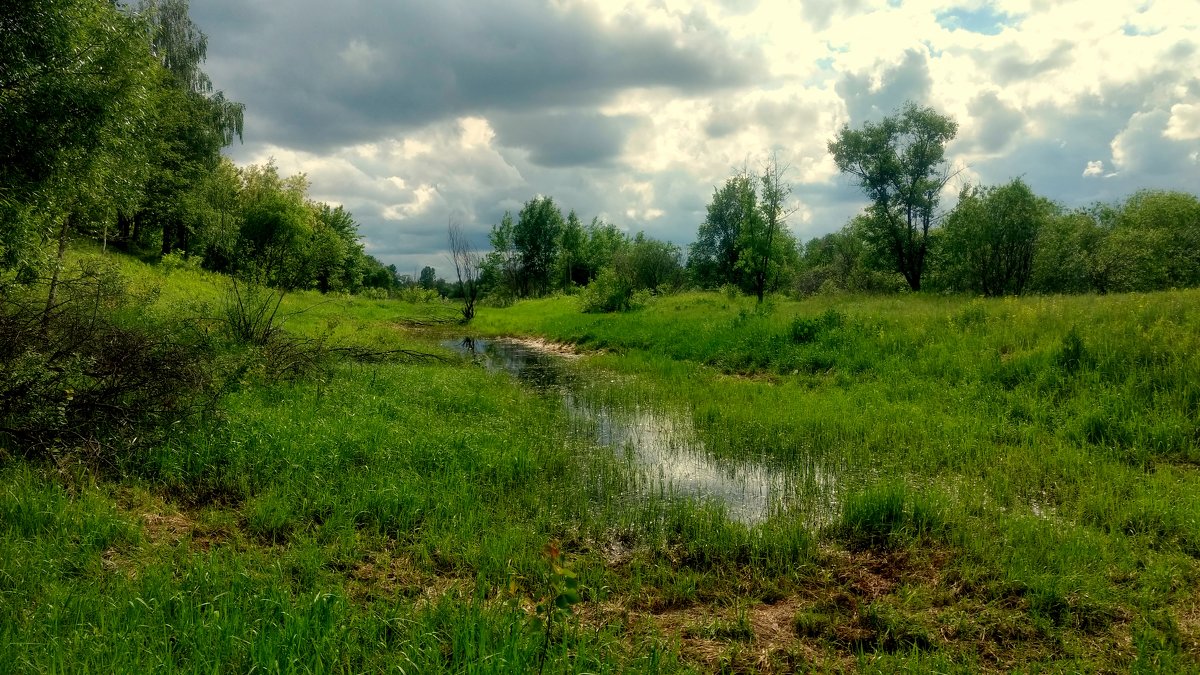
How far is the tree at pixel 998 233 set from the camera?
123ft

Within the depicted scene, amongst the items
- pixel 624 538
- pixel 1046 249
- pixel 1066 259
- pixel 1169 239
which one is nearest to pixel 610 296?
pixel 624 538

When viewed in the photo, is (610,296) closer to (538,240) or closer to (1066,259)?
(1066,259)

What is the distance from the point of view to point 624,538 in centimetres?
636

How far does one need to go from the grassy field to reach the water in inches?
11.8

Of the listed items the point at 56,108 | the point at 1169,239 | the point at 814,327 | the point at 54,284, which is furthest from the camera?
the point at 1169,239

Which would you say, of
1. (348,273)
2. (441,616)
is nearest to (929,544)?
(441,616)

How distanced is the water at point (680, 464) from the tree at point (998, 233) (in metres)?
34.5

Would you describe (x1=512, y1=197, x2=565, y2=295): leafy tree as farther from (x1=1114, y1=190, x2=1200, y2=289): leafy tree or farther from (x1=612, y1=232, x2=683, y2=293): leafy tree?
(x1=1114, y1=190, x2=1200, y2=289): leafy tree

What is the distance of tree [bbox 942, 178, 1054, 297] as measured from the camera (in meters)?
37.4

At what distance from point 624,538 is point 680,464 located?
2.87m

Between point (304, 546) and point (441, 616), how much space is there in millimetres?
2042

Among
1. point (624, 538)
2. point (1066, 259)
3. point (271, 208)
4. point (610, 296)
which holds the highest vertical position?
point (271, 208)

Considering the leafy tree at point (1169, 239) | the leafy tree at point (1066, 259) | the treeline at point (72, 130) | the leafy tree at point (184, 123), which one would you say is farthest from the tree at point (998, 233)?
the leafy tree at point (184, 123)

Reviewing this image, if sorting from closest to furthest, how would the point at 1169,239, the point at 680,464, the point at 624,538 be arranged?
the point at 624,538, the point at 680,464, the point at 1169,239
